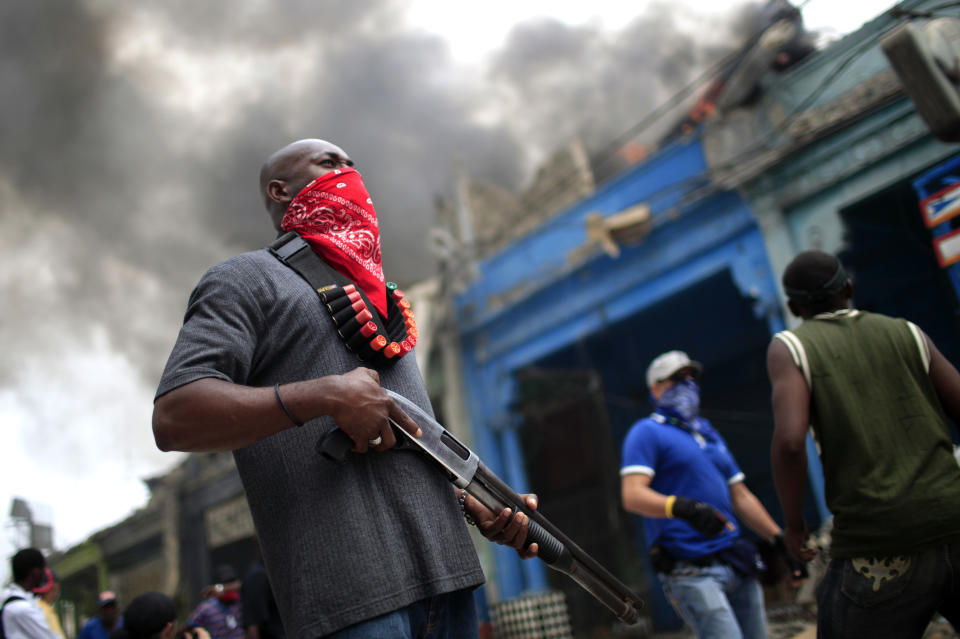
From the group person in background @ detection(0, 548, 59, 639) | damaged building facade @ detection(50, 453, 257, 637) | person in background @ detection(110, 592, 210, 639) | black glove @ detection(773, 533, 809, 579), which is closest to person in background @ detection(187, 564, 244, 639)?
person in background @ detection(0, 548, 59, 639)

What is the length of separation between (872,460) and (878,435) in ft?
0.24

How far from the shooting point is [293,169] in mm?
1531

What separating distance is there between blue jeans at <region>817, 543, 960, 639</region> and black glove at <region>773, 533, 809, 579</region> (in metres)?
0.81

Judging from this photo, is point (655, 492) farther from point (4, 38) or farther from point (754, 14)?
point (754, 14)

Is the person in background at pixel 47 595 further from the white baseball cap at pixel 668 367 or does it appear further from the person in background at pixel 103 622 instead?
the white baseball cap at pixel 668 367

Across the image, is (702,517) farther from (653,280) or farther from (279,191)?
(653,280)

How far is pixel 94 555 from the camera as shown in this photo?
1515cm

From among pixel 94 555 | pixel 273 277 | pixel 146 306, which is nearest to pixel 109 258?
pixel 146 306

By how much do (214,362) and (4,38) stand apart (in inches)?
352

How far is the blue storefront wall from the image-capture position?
7.68m

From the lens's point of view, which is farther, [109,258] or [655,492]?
[109,258]

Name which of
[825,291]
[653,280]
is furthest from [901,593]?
[653,280]

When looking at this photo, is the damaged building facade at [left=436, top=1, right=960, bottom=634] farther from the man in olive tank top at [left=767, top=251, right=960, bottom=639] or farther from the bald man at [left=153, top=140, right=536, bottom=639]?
the bald man at [left=153, top=140, right=536, bottom=639]

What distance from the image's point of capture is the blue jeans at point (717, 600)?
2.71 meters
